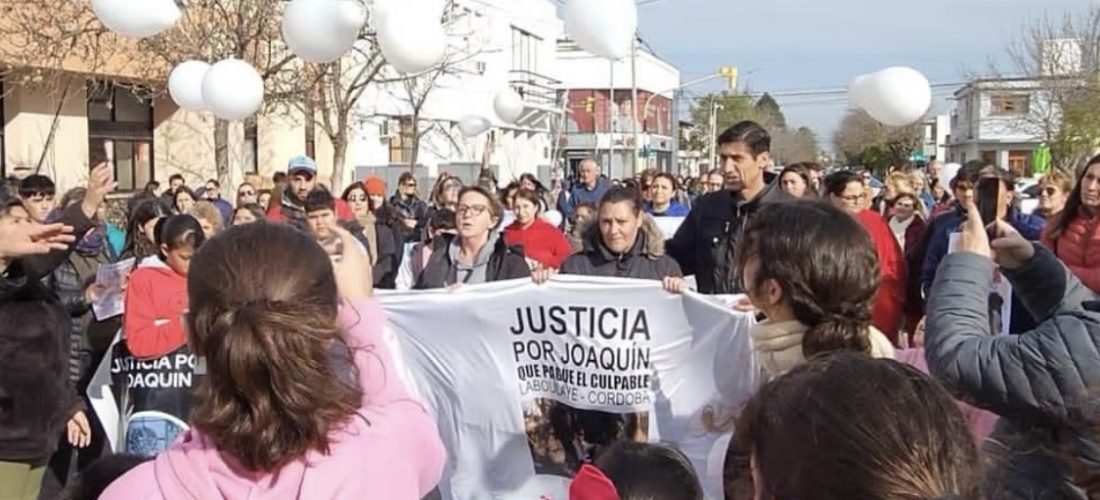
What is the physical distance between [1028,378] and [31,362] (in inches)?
134

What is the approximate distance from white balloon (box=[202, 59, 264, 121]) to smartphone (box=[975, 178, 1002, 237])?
301 inches

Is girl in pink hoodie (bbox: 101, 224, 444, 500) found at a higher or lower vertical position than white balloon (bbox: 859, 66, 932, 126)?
lower

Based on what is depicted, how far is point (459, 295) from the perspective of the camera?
4.90m

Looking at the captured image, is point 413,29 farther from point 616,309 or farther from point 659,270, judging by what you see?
point 616,309

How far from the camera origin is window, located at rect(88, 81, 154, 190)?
22.9 m

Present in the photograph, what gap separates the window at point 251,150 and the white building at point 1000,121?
25.8 metres

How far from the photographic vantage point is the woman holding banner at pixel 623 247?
215 inches

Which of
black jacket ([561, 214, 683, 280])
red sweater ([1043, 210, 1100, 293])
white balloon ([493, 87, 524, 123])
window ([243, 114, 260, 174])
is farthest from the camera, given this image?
window ([243, 114, 260, 174])

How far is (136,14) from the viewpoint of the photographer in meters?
8.58

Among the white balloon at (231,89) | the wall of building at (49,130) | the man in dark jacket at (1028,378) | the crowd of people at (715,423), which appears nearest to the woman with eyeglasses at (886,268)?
the crowd of people at (715,423)

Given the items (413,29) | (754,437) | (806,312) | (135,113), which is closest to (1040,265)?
(806,312)

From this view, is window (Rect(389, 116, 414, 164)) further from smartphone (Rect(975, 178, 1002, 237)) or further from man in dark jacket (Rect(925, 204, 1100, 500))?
man in dark jacket (Rect(925, 204, 1100, 500))

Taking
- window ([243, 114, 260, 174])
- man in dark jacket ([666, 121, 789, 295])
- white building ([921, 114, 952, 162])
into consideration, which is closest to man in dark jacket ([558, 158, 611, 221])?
man in dark jacket ([666, 121, 789, 295])

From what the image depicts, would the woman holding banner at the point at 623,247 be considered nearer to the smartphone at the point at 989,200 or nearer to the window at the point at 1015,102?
the smartphone at the point at 989,200
